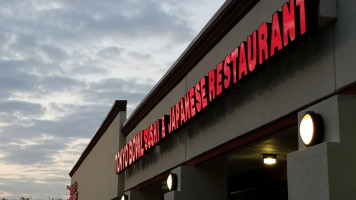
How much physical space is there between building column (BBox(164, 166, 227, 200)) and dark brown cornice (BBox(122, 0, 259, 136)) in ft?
9.54

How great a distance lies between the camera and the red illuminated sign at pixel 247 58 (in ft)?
30.3

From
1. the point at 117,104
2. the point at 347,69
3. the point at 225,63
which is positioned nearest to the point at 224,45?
the point at 225,63

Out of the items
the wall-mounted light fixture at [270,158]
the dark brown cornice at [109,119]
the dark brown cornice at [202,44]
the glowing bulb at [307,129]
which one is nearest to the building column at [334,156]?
the glowing bulb at [307,129]

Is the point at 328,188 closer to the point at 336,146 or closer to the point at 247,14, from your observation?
the point at 336,146

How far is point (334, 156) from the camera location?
8.41m

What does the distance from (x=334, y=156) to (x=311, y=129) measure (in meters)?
0.70

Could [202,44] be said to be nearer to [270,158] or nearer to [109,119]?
[270,158]

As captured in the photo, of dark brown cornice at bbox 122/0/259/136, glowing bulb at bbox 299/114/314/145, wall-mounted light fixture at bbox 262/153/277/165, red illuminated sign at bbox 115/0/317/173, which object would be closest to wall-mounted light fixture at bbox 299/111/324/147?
glowing bulb at bbox 299/114/314/145

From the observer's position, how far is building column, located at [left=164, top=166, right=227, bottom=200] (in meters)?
16.0

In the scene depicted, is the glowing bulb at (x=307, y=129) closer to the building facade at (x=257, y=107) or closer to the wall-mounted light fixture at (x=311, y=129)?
the wall-mounted light fixture at (x=311, y=129)

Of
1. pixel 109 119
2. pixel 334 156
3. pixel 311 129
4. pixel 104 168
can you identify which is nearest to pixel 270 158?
pixel 311 129

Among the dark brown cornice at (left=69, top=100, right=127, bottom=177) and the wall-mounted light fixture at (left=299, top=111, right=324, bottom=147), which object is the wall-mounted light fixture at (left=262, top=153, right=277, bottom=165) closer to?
the wall-mounted light fixture at (left=299, top=111, right=324, bottom=147)

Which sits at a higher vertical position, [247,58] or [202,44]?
[202,44]

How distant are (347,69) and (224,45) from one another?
5.48 meters
